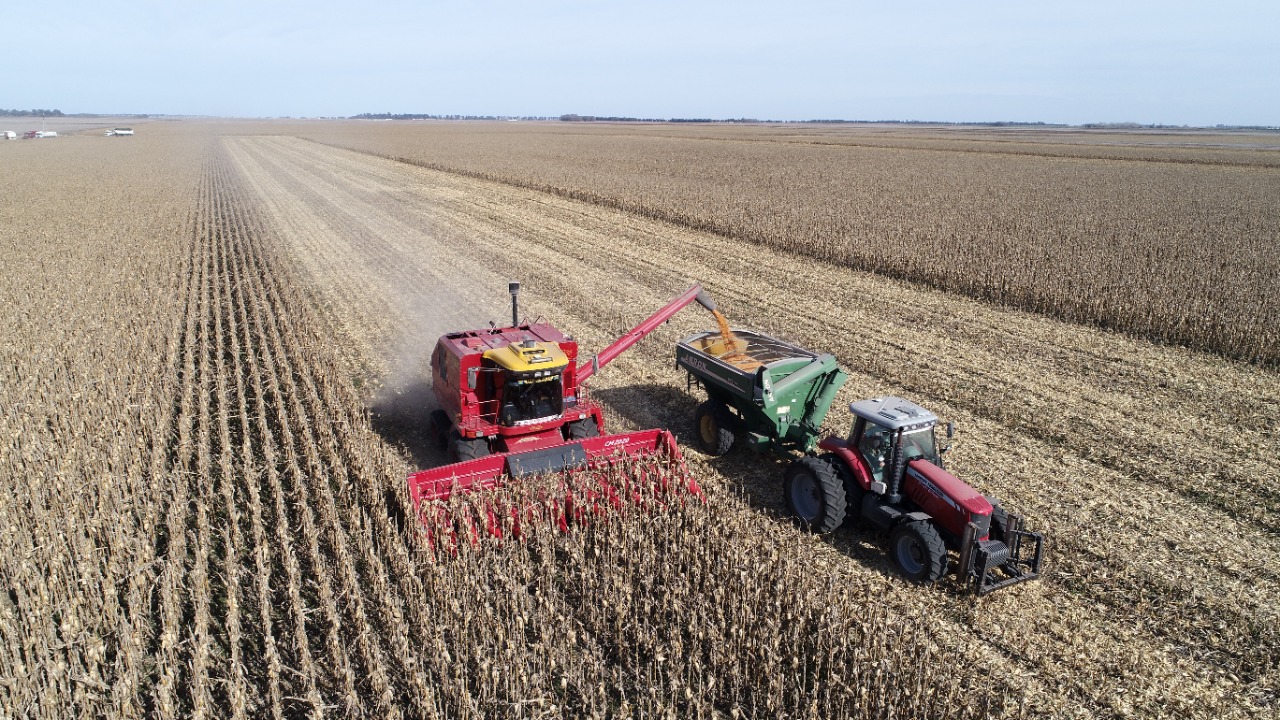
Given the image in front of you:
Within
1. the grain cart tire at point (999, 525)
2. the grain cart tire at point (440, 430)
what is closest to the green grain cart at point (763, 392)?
the grain cart tire at point (999, 525)

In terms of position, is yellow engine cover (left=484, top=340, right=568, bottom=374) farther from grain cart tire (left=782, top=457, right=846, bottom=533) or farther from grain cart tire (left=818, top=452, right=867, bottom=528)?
grain cart tire (left=818, top=452, right=867, bottom=528)

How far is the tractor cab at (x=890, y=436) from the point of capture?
7566 mm

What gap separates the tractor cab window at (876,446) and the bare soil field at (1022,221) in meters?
9.91

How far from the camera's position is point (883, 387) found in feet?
39.7

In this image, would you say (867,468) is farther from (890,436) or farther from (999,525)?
(999,525)

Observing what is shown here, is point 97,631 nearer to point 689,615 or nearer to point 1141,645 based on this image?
point 689,615

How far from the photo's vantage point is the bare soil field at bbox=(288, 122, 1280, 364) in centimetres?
1558

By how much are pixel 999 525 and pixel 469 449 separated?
547cm

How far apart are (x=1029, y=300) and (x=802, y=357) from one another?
9.50m

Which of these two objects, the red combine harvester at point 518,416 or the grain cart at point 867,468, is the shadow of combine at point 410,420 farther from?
the grain cart at point 867,468

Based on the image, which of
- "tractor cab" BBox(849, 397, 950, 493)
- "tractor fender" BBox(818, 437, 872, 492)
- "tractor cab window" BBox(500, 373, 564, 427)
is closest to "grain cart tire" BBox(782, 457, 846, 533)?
"tractor fender" BBox(818, 437, 872, 492)

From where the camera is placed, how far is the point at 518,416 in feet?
29.0

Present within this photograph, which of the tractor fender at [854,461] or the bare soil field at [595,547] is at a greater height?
the tractor fender at [854,461]

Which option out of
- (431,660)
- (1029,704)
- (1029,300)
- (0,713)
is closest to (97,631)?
(0,713)
